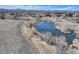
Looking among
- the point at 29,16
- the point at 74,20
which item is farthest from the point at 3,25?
the point at 74,20

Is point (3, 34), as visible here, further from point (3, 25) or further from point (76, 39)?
point (76, 39)

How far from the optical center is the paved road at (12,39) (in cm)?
114

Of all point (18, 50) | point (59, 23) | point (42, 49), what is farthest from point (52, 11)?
point (18, 50)

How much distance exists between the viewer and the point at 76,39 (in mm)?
1133

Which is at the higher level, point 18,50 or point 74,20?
point 74,20

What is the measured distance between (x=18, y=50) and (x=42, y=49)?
0.19 meters

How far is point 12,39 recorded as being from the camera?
1.15 metres

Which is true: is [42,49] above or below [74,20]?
below

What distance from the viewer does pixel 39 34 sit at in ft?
3.75

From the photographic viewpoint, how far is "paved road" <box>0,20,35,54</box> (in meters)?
1.14
